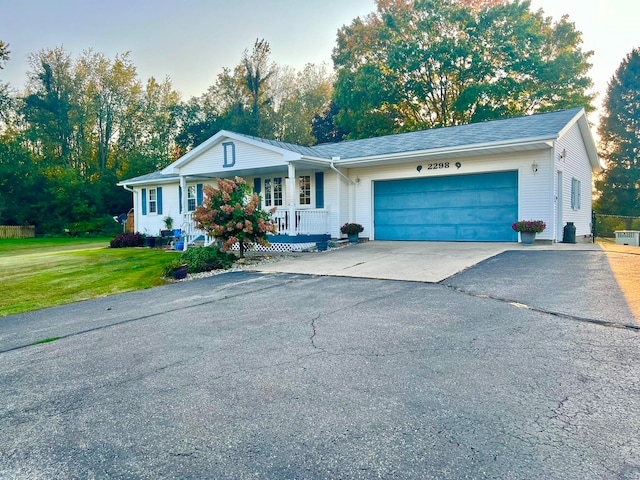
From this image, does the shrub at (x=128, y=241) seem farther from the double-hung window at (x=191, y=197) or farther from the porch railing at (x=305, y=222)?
the porch railing at (x=305, y=222)

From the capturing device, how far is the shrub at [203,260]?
1027 cm

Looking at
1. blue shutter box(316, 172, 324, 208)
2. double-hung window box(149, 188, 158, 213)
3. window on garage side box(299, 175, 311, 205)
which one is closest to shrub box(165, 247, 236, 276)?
blue shutter box(316, 172, 324, 208)

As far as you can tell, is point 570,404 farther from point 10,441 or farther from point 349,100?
point 349,100

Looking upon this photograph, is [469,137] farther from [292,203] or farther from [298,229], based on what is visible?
[298,229]

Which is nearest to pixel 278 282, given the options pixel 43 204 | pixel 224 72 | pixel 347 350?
pixel 347 350

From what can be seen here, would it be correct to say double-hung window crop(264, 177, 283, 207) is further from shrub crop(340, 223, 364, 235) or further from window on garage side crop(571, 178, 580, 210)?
window on garage side crop(571, 178, 580, 210)

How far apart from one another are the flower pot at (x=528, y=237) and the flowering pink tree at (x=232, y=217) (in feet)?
23.6

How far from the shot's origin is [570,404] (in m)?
2.68

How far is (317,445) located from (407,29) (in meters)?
30.6

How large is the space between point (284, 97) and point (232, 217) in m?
27.8

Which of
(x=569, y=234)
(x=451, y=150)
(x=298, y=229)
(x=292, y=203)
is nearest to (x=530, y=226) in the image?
(x=569, y=234)

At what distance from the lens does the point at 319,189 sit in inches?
609

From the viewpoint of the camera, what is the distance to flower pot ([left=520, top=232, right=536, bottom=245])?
11.8 m

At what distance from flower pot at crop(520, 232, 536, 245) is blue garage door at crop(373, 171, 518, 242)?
0.76m
